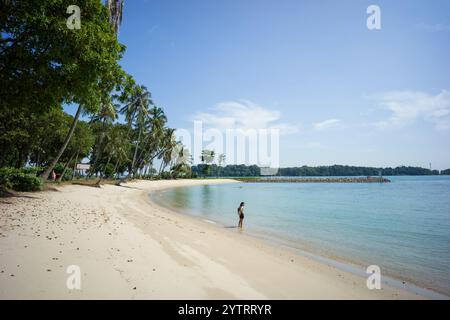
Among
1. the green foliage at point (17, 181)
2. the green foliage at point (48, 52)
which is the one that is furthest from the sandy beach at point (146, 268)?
the green foliage at point (17, 181)

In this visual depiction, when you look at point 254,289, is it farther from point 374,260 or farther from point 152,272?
point 374,260

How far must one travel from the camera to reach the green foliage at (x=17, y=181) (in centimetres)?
1906

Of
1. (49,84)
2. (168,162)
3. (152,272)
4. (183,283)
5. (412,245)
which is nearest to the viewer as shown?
(183,283)

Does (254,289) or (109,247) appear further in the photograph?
(109,247)

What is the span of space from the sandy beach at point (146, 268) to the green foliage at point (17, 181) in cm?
1047

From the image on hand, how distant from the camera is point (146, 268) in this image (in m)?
6.68

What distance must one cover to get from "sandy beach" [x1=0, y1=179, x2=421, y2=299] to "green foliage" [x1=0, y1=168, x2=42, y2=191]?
10.5m

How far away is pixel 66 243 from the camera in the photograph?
8078 mm

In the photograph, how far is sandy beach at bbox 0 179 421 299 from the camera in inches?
213

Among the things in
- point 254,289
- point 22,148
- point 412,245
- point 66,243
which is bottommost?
point 412,245

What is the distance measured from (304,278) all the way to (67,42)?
1175 centimetres

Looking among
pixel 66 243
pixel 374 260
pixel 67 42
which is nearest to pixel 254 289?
pixel 66 243

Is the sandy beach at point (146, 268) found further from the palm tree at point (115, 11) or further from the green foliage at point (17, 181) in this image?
the palm tree at point (115, 11)
